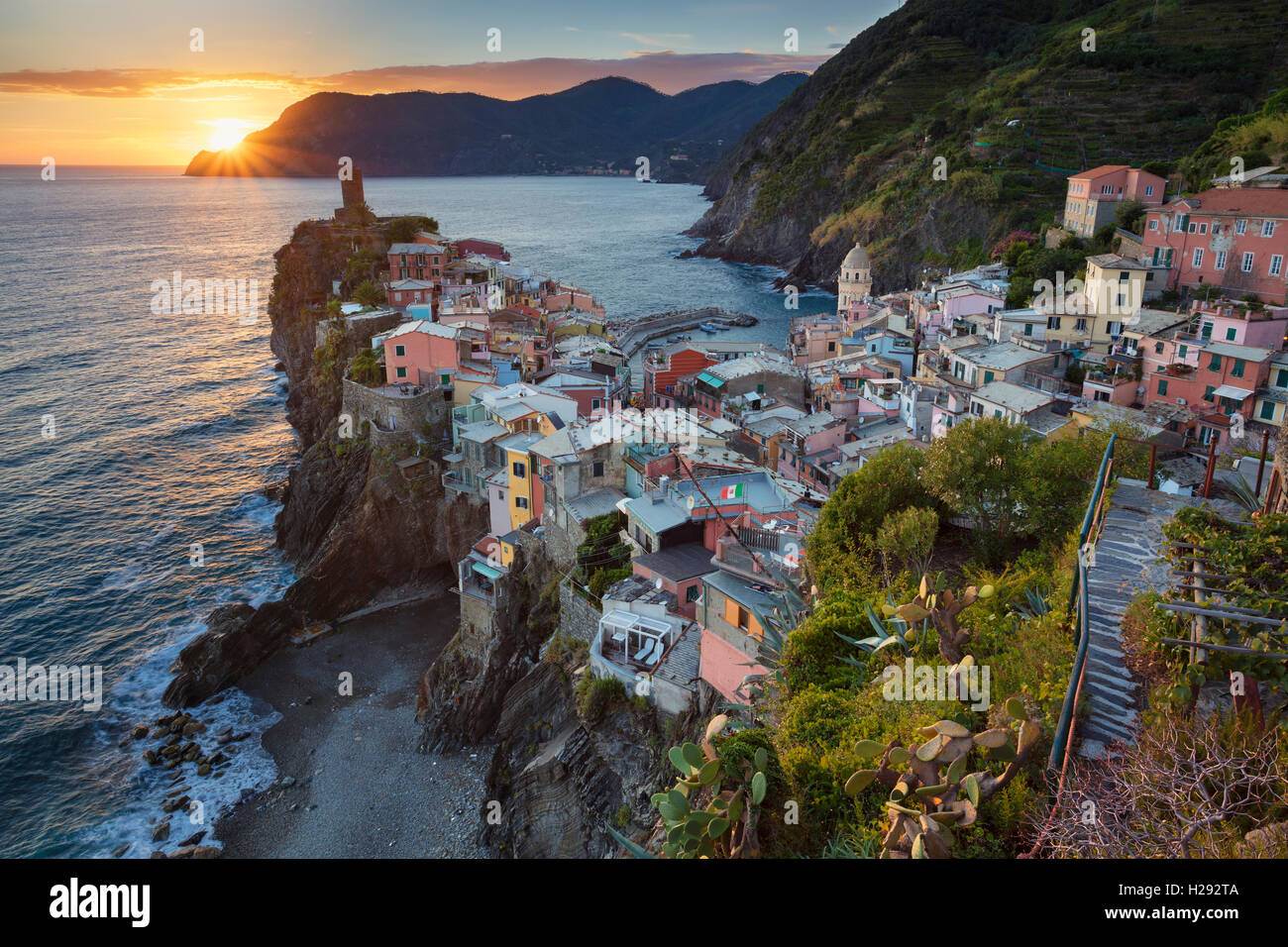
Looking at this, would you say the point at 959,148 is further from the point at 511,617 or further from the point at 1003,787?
the point at 1003,787

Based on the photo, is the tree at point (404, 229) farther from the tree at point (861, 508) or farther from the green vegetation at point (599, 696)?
the tree at point (861, 508)

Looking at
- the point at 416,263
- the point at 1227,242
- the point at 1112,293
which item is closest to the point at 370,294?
the point at 416,263

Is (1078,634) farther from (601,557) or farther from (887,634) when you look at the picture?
(601,557)

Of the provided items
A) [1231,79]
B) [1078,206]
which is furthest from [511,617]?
[1231,79]

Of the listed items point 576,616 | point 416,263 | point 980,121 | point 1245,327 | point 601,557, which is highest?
point 980,121

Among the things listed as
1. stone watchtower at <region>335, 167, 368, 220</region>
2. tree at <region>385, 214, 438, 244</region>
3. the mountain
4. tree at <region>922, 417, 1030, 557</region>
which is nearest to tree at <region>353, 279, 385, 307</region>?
tree at <region>385, 214, 438, 244</region>

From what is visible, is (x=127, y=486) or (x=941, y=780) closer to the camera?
Answer: (x=941, y=780)
